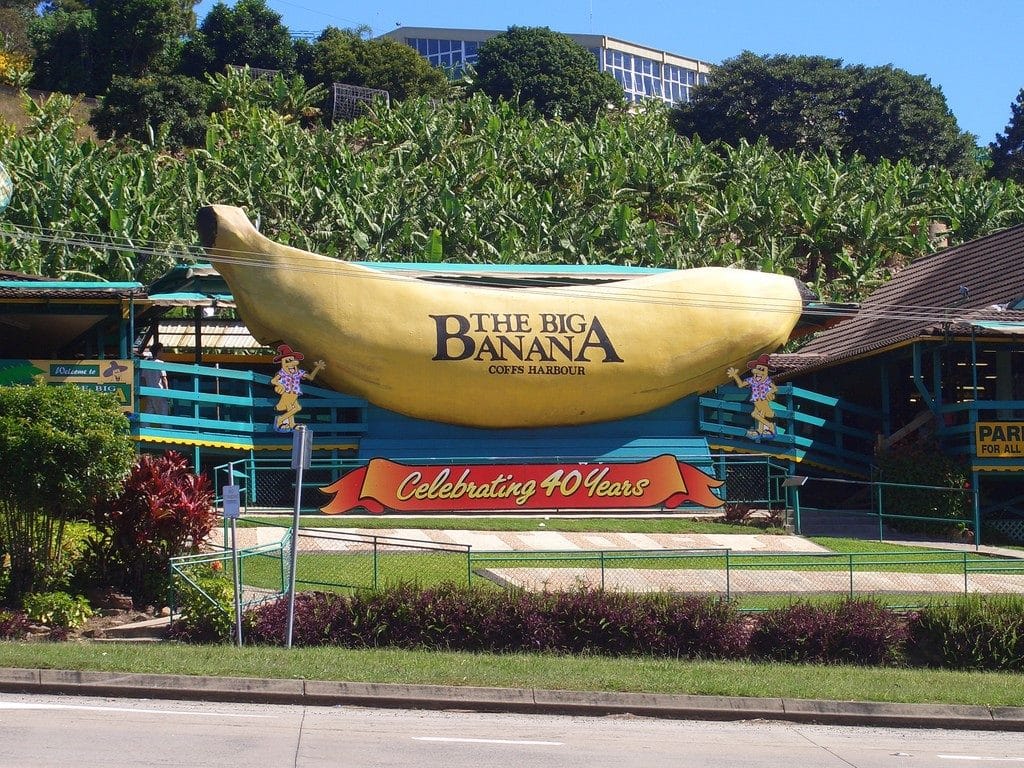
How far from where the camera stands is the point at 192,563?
56.5ft

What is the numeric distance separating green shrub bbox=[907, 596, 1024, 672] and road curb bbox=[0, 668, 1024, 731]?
2532 millimetres

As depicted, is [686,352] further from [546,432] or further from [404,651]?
[404,651]

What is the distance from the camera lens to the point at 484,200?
45.9 metres

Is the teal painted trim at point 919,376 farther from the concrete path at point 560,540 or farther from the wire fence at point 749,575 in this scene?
the wire fence at point 749,575

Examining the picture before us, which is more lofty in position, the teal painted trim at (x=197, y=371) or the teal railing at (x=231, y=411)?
the teal painted trim at (x=197, y=371)

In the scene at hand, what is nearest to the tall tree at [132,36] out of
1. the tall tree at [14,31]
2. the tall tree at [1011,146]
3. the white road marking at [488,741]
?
the tall tree at [14,31]

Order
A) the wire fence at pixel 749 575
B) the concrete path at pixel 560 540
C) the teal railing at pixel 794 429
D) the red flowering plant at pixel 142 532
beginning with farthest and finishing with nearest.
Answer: the teal railing at pixel 794 429
the concrete path at pixel 560 540
the wire fence at pixel 749 575
the red flowering plant at pixel 142 532

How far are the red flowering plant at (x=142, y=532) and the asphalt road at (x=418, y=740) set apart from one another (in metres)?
4.95

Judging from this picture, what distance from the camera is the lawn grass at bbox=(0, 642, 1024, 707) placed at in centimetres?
1419

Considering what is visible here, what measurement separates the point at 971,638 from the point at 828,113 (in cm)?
6337

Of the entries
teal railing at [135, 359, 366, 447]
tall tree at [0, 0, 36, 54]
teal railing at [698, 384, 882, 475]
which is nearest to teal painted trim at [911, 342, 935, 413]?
teal railing at [698, 384, 882, 475]

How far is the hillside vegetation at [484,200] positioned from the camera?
128 feet

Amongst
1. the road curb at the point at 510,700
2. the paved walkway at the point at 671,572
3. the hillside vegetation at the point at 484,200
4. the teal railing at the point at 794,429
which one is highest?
the hillside vegetation at the point at 484,200

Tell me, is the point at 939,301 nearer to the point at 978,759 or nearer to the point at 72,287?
the point at 72,287
